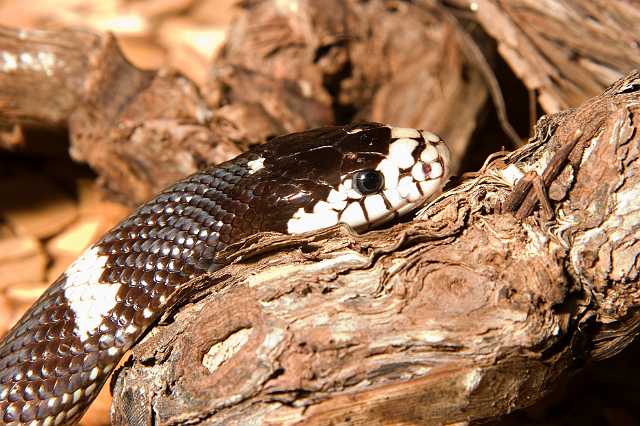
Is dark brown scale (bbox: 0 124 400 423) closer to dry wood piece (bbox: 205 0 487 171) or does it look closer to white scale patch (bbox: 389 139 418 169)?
white scale patch (bbox: 389 139 418 169)

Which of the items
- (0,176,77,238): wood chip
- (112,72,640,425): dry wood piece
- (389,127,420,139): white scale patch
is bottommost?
(112,72,640,425): dry wood piece

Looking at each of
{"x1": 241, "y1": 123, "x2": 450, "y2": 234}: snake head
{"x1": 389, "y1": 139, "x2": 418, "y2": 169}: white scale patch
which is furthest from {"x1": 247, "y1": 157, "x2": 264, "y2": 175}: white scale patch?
{"x1": 389, "y1": 139, "x2": 418, "y2": 169}: white scale patch

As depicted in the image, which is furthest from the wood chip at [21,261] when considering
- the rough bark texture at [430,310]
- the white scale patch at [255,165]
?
the rough bark texture at [430,310]

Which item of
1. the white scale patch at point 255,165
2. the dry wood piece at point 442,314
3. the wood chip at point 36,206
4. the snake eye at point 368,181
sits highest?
the wood chip at point 36,206

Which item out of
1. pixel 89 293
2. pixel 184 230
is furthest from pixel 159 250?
pixel 89 293

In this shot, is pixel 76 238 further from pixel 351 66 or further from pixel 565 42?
pixel 565 42

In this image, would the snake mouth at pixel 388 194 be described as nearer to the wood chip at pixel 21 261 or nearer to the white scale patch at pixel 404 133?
the white scale patch at pixel 404 133

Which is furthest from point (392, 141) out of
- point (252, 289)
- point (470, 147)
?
point (470, 147)
